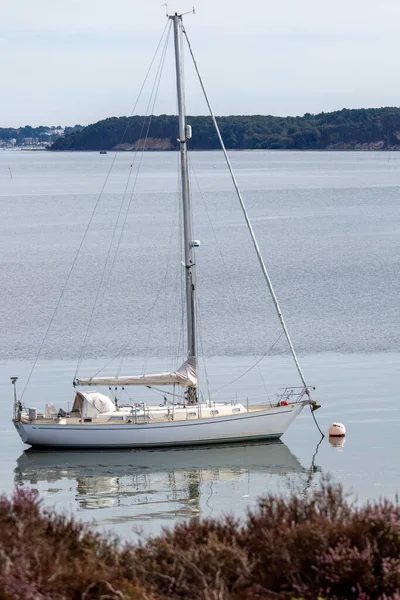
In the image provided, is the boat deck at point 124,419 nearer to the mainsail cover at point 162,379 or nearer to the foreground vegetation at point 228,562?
the mainsail cover at point 162,379

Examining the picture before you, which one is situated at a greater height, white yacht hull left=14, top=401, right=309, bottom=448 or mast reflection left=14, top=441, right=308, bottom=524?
white yacht hull left=14, top=401, right=309, bottom=448

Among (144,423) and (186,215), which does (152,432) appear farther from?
(186,215)

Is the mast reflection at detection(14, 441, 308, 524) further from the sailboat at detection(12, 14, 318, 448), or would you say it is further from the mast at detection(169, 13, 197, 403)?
the mast at detection(169, 13, 197, 403)

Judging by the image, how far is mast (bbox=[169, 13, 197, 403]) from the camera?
88.5 feet

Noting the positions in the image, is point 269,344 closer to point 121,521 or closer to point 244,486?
point 244,486

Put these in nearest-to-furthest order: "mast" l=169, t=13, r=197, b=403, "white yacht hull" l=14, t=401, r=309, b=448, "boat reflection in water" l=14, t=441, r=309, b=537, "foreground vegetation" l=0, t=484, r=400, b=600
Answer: "foreground vegetation" l=0, t=484, r=400, b=600 → "boat reflection in water" l=14, t=441, r=309, b=537 → "white yacht hull" l=14, t=401, r=309, b=448 → "mast" l=169, t=13, r=197, b=403

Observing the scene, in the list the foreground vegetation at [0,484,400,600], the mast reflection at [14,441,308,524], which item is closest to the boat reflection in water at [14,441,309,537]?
the mast reflection at [14,441,308,524]

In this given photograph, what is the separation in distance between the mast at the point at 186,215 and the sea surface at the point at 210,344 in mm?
2909

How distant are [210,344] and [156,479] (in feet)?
44.2

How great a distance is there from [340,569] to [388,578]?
0.45 meters

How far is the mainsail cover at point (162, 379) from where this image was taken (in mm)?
26266

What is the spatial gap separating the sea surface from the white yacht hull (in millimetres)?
276

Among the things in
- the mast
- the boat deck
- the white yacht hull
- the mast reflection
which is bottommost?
the mast reflection

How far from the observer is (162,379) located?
2652 cm
